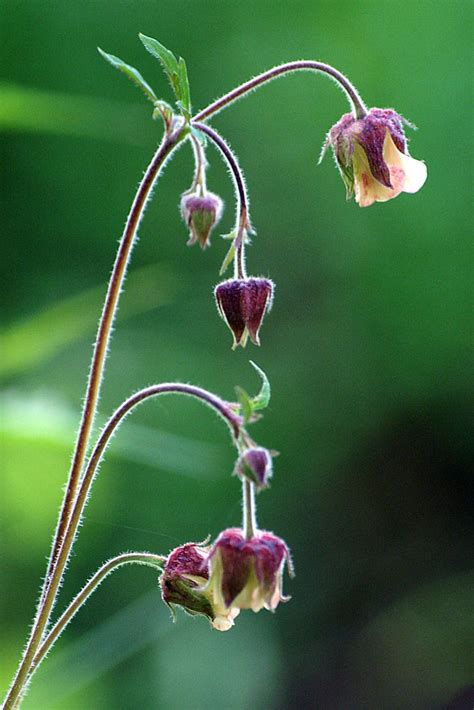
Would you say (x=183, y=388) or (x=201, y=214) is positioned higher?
(x=201, y=214)

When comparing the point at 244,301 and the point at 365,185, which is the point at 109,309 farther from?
the point at 365,185

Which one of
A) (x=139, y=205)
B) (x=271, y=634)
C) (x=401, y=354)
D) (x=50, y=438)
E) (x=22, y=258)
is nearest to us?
(x=139, y=205)

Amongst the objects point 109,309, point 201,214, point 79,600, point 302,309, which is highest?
point 302,309

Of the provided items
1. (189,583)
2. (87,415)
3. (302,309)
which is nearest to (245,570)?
(189,583)

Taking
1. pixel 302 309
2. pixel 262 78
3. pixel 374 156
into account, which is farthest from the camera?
pixel 302 309

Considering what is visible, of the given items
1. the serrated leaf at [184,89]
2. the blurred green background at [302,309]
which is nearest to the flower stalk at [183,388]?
the serrated leaf at [184,89]

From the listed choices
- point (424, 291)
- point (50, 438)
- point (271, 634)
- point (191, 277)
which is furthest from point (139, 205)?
point (424, 291)

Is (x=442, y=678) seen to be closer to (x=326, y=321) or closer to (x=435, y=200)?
(x=326, y=321)

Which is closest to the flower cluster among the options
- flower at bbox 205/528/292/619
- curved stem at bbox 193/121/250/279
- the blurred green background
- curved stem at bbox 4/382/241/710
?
flower at bbox 205/528/292/619
